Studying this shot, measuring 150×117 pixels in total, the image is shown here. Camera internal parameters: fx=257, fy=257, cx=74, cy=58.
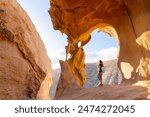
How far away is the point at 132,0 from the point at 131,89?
4324mm

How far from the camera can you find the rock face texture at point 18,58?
4.66 meters

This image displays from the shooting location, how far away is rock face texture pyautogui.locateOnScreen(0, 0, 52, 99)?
15.3 feet

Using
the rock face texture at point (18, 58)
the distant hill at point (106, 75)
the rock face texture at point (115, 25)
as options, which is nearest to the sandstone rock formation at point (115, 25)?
the rock face texture at point (115, 25)

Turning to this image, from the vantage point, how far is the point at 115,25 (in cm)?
1120

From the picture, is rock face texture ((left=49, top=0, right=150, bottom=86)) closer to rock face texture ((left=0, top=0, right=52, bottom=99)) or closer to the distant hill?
rock face texture ((left=0, top=0, right=52, bottom=99))

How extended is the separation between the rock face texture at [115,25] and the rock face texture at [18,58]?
4.19 metres

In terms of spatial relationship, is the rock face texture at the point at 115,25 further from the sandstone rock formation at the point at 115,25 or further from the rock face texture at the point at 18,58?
the rock face texture at the point at 18,58

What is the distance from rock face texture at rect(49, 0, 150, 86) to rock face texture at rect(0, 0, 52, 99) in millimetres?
4188

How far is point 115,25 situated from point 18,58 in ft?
23.2

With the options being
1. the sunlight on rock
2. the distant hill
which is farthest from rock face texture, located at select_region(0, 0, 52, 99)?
the distant hill

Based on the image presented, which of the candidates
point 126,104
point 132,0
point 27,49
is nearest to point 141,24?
point 132,0

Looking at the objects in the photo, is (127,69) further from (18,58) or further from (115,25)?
(18,58)

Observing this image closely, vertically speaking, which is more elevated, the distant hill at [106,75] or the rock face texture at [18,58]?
the distant hill at [106,75]

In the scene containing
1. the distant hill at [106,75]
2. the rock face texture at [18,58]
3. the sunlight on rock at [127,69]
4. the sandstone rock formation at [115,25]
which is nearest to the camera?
the rock face texture at [18,58]
